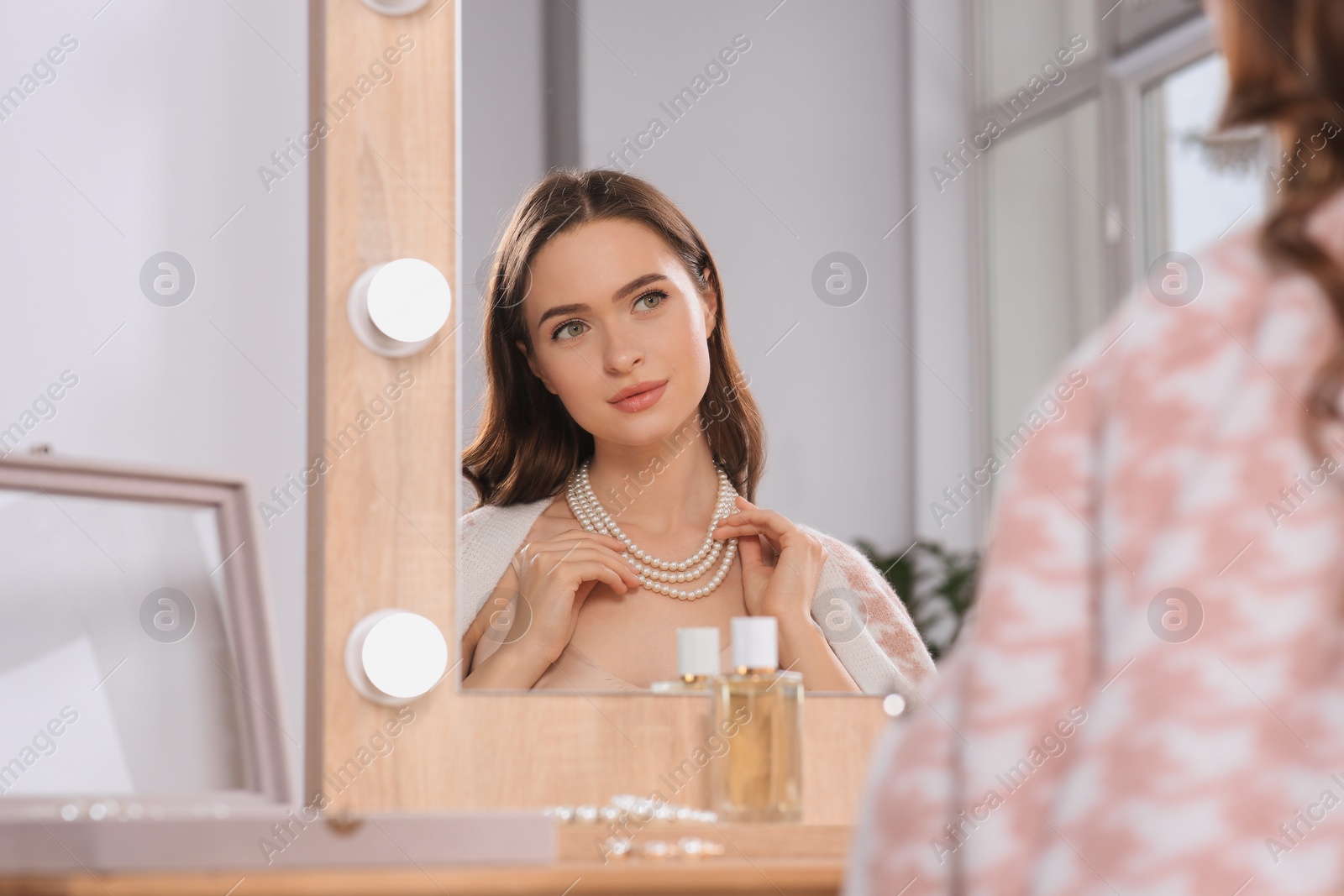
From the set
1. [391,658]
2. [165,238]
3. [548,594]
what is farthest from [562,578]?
[165,238]

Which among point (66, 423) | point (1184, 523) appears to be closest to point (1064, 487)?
point (1184, 523)

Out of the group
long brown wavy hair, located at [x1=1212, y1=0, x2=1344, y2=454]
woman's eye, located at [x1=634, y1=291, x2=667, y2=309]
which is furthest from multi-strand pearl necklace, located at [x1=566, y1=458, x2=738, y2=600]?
long brown wavy hair, located at [x1=1212, y1=0, x2=1344, y2=454]

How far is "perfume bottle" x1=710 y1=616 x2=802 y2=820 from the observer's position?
776mm

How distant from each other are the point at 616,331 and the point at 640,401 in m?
0.05

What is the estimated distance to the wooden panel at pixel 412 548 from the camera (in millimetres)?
798

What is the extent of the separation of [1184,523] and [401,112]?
1.97 ft

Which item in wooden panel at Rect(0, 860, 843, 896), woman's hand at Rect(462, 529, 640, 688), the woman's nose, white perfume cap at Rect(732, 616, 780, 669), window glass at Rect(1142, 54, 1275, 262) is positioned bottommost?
wooden panel at Rect(0, 860, 843, 896)

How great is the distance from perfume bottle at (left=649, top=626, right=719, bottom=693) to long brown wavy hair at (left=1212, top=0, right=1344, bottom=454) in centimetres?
46

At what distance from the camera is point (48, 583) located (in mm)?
781

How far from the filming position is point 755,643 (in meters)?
0.78

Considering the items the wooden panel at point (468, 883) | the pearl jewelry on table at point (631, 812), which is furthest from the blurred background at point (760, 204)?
the wooden panel at point (468, 883)

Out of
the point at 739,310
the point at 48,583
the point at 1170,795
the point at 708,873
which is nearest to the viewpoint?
the point at 1170,795

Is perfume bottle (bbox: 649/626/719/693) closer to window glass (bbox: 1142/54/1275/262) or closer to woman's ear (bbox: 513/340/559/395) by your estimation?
woman's ear (bbox: 513/340/559/395)

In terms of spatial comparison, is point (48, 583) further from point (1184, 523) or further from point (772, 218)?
point (1184, 523)
